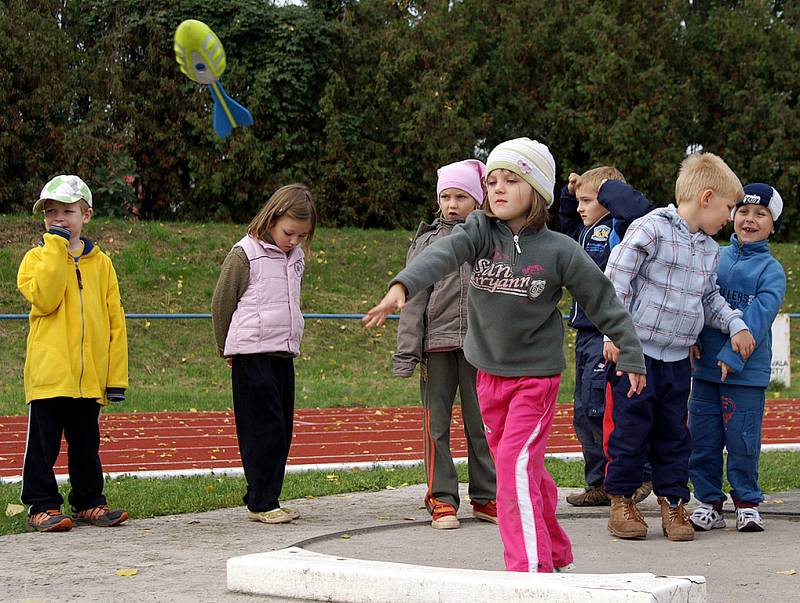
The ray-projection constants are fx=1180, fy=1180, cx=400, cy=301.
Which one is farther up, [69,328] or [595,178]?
[595,178]

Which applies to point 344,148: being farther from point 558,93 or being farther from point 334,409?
point 334,409

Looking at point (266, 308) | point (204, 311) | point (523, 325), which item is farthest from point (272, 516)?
point (204, 311)

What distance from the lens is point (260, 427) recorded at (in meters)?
6.35

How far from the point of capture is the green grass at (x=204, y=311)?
14.6 meters

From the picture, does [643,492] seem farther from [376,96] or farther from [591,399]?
[376,96]

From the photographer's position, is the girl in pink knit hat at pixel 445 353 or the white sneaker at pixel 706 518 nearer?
the white sneaker at pixel 706 518

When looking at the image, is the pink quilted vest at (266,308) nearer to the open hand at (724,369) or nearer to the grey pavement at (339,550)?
the grey pavement at (339,550)

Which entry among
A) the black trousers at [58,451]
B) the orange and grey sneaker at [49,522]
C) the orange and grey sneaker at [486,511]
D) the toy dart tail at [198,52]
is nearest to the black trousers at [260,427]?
the black trousers at [58,451]

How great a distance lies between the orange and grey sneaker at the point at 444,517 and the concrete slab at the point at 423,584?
1568mm

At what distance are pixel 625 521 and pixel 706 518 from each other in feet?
2.04

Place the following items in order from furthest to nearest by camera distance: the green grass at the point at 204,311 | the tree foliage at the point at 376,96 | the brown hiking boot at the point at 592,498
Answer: the tree foliage at the point at 376,96 → the green grass at the point at 204,311 → the brown hiking boot at the point at 592,498

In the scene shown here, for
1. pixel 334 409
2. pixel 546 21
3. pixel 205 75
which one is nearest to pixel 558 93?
pixel 546 21

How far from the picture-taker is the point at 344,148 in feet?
87.6

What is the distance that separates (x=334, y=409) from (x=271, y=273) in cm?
683
